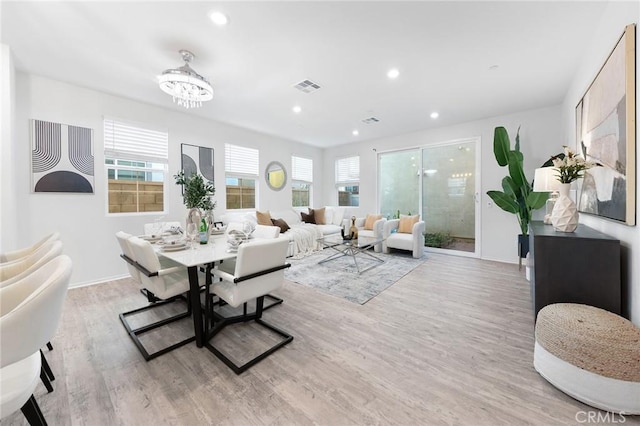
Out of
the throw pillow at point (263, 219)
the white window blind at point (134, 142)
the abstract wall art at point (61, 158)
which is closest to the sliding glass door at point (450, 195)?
the throw pillow at point (263, 219)

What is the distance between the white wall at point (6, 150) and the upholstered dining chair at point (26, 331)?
2.42 metres

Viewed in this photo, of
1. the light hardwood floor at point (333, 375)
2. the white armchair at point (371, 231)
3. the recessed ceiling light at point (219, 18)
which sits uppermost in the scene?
the recessed ceiling light at point (219, 18)

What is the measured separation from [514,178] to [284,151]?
4.91 metres

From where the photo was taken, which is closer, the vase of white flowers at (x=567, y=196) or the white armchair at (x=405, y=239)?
the vase of white flowers at (x=567, y=196)

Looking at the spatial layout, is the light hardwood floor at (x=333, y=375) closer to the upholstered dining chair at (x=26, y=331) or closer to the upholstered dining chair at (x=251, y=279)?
the upholstered dining chair at (x=251, y=279)

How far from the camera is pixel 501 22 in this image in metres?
2.15

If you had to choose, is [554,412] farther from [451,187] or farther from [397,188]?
[397,188]

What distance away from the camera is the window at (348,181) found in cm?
677

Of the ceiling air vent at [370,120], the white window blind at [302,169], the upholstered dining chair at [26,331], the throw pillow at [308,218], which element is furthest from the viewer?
the white window blind at [302,169]

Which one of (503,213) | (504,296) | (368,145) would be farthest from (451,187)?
(504,296)

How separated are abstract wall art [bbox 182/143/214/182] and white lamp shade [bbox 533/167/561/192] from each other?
5.10 meters

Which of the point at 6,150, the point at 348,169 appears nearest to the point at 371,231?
the point at 348,169

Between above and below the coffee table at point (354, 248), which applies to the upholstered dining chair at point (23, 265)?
above

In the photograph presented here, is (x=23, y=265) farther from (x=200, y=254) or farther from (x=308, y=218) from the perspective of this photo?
(x=308, y=218)
